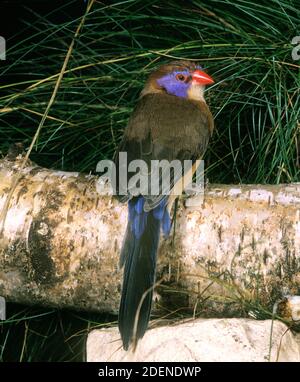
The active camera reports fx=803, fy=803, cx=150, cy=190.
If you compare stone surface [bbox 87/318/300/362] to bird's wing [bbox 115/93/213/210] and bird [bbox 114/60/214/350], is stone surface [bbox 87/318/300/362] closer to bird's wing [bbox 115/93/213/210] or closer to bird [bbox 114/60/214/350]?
bird [bbox 114/60/214/350]

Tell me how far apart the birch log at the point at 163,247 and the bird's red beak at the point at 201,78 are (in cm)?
68

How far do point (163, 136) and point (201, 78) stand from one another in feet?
1.66

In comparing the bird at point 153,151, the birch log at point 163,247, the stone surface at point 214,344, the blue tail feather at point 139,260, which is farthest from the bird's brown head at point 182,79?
the stone surface at point 214,344

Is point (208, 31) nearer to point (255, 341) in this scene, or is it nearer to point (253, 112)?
point (253, 112)

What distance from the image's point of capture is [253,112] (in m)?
3.95

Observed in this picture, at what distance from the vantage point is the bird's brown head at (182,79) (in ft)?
12.8

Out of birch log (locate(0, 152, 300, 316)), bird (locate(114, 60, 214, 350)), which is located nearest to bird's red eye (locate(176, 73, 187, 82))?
bird (locate(114, 60, 214, 350))

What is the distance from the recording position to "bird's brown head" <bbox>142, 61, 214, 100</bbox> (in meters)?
3.91

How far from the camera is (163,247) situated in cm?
336

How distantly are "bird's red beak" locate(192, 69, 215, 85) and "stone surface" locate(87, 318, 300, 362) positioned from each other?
137 centimetres

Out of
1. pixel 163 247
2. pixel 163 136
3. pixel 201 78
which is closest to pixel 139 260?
pixel 163 247

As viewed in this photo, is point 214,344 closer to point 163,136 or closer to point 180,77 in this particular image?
point 163,136

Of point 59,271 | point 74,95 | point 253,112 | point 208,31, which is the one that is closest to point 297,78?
point 253,112

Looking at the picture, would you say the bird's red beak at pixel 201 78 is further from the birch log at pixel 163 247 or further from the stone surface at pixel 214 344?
the stone surface at pixel 214 344
